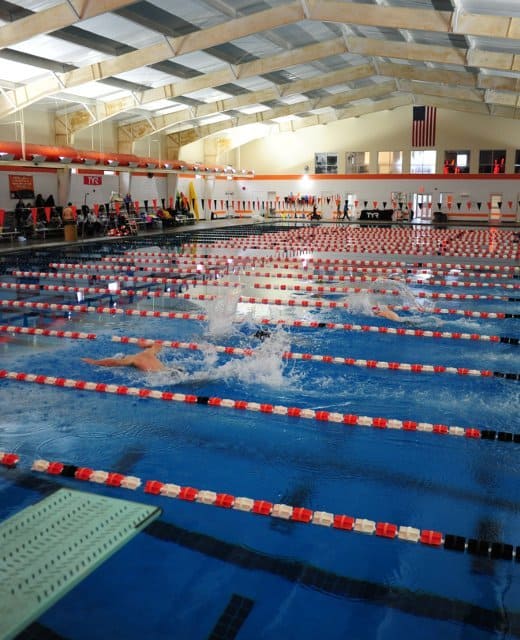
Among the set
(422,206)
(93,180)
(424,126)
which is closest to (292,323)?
(93,180)

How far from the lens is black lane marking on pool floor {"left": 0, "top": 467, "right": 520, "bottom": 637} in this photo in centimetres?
267

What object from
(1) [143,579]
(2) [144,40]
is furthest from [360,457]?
(2) [144,40]

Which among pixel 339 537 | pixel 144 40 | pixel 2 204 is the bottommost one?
pixel 339 537

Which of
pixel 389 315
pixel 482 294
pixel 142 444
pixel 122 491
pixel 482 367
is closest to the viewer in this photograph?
pixel 122 491

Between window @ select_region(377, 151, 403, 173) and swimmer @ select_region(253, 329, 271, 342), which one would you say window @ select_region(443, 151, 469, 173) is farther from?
swimmer @ select_region(253, 329, 271, 342)

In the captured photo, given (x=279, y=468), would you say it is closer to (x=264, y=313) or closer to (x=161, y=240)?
(x=264, y=313)

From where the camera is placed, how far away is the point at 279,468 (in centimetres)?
412

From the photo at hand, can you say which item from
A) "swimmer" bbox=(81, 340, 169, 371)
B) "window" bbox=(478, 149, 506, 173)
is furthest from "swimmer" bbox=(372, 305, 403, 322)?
"window" bbox=(478, 149, 506, 173)

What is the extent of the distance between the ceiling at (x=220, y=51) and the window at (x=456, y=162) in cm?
677

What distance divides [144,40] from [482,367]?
11332 millimetres

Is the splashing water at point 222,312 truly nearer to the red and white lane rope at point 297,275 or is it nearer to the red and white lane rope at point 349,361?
the red and white lane rope at point 349,361

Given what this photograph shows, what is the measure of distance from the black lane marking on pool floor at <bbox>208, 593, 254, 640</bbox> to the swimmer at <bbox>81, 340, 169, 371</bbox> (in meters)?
3.59

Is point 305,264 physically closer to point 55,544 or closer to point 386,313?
point 386,313

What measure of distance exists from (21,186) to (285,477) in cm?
1775
